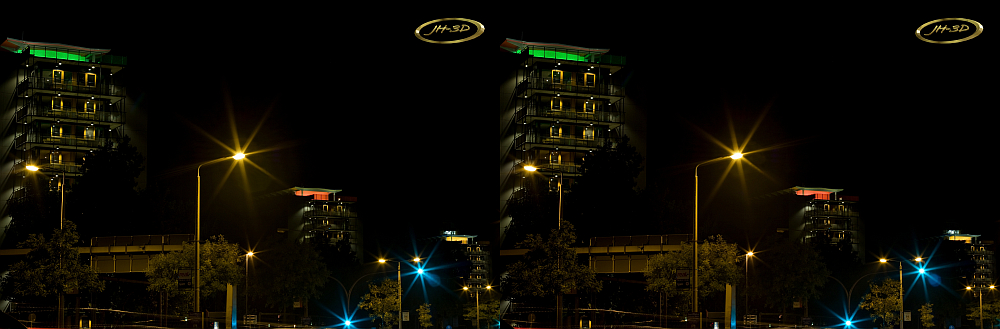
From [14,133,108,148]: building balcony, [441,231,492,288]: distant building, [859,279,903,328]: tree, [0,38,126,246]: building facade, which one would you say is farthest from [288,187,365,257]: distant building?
[859,279,903,328]: tree

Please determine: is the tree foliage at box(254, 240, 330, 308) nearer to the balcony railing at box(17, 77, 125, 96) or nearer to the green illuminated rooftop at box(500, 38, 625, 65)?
the green illuminated rooftop at box(500, 38, 625, 65)

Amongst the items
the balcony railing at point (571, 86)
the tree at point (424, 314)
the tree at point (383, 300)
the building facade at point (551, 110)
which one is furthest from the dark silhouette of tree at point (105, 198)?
the tree at point (424, 314)

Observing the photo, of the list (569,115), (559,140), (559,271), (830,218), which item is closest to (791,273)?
(559,140)

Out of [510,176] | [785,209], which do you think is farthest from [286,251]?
[785,209]

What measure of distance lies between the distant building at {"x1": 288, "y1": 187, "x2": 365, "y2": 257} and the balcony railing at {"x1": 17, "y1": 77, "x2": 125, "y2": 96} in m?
40.8

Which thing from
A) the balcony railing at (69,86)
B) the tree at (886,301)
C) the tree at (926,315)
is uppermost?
the balcony railing at (69,86)

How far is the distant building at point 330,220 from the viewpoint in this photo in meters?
150

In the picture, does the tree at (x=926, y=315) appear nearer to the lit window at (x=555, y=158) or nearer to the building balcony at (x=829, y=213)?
the building balcony at (x=829, y=213)

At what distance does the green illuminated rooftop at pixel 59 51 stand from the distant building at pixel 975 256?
118276 millimetres

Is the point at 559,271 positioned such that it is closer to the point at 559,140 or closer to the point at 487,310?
the point at 559,140

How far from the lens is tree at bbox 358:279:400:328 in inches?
4560

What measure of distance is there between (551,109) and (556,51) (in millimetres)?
7273

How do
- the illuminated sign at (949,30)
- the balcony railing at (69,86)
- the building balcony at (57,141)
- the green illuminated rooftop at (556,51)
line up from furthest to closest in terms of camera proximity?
the green illuminated rooftop at (556,51)
the balcony railing at (69,86)
the building balcony at (57,141)
the illuminated sign at (949,30)

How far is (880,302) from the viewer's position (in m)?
99.4
